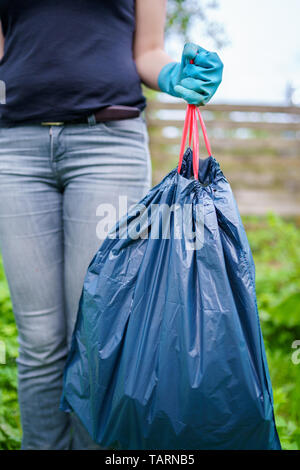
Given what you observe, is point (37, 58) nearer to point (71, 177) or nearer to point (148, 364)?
point (71, 177)

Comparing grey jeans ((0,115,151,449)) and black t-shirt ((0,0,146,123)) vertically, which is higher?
black t-shirt ((0,0,146,123))

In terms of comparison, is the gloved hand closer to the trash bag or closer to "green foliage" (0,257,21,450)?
the trash bag

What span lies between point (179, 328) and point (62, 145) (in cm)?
58

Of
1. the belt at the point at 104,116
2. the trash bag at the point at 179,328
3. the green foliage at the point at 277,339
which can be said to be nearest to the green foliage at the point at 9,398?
the green foliage at the point at 277,339

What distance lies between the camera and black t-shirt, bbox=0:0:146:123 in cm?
105

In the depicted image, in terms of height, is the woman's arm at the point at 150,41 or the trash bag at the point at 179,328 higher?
the woman's arm at the point at 150,41

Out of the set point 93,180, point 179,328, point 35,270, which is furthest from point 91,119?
point 179,328

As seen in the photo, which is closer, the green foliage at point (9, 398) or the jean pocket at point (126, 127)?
the jean pocket at point (126, 127)

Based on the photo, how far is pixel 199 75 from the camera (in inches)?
37.7

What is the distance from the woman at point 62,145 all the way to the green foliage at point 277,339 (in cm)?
39

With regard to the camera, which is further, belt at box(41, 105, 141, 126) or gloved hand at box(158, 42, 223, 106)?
belt at box(41, 105, 141, 126)

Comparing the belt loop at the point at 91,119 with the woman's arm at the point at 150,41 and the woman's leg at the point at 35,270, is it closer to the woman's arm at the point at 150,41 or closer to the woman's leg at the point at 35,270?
the woman's leg at the point at 35,270

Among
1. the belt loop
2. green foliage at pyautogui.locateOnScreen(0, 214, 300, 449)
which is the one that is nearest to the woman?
the belt loop

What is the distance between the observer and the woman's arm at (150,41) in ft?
3.80
